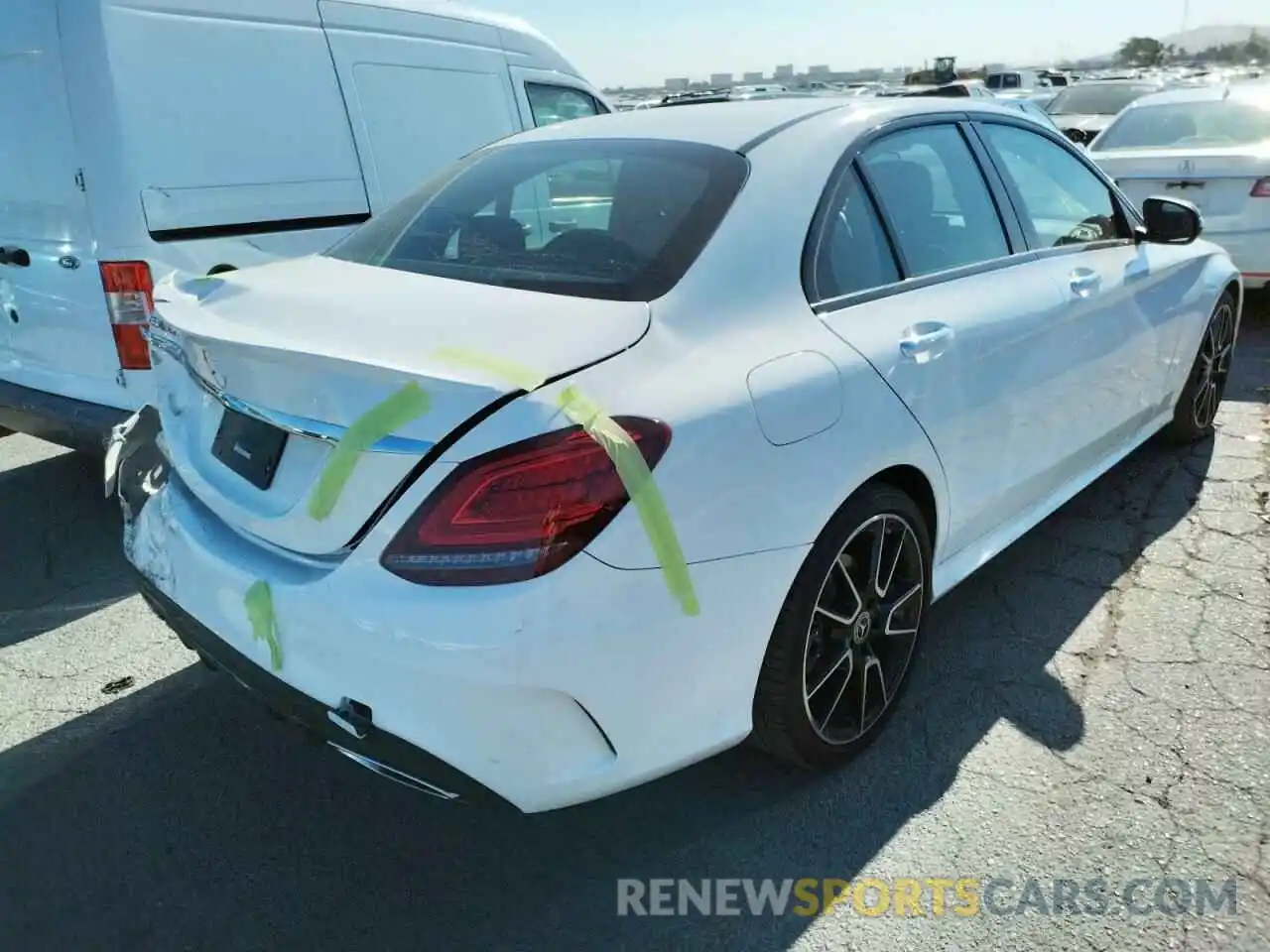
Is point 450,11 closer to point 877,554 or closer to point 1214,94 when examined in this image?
point 877,554

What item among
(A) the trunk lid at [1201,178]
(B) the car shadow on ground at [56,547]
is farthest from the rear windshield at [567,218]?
(A) the trunk lid at [1201,178]

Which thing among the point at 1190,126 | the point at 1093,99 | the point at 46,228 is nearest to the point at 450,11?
the point at 46,228

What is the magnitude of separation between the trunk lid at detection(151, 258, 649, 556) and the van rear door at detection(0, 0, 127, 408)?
5.12 feet

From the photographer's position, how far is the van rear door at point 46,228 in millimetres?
3652

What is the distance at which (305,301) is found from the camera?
231 cm

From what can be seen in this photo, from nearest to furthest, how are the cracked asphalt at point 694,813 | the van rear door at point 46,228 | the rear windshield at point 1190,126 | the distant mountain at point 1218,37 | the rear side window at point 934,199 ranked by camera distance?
the cracked asphalt at point 694,813, the rear side window at point 934,199, the van rear door at point 46,228, the rear windshield at point 1190,126, the distant mountain at point 1218,37

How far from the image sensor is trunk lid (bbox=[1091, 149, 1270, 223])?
6383 millimetres

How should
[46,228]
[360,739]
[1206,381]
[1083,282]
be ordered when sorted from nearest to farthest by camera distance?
[360,739], [1083,282], [46,228], [1206,381]

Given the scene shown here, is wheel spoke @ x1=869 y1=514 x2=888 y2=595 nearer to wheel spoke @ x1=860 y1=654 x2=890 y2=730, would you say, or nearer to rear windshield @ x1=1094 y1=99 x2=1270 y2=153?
wheel spoke @ x1=860 y1=654 x2=890 y2=730

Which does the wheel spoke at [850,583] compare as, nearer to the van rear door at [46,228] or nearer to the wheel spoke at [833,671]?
the wheel spoke at [833,671]

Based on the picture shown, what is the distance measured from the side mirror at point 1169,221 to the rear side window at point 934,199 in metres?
1.20

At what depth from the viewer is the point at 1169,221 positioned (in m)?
3.93

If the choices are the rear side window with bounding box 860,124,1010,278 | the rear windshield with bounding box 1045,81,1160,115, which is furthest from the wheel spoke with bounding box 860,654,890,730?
the rear windshield with bounding box 1045,81,1160,115

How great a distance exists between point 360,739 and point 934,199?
2.17 metres
